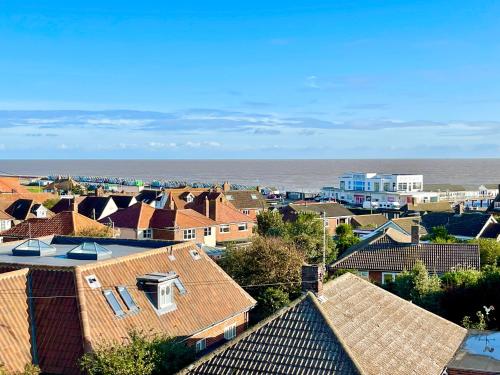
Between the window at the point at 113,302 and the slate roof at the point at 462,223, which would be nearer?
the window at the point at 113,302

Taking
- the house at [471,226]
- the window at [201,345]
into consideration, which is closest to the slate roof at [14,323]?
the window at [201,345]

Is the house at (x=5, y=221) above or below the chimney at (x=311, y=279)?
below

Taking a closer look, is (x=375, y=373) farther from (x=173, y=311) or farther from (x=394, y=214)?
(x=394, y=214)

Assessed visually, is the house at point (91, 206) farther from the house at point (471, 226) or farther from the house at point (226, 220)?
the house at point (471, 226)

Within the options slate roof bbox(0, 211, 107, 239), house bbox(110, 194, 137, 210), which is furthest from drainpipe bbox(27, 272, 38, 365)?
house bbox(110, 194, 137, 210)

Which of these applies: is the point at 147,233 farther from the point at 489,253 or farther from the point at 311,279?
the point at 311,279

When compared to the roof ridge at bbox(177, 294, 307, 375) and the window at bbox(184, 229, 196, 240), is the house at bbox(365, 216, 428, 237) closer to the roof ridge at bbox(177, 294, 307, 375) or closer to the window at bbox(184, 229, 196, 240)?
the window at bbox(184, 229, 196, 240)

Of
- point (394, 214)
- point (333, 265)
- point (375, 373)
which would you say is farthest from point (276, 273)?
point (394, 214)
